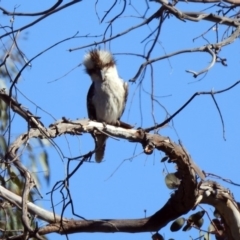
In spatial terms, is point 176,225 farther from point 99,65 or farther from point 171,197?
point 99,65

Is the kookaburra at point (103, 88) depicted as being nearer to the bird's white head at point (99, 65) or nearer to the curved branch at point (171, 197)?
the bird's white head at point (99, 65)

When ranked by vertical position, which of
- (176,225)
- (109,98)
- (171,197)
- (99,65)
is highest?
(99,65)

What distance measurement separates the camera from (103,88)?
5270 mm

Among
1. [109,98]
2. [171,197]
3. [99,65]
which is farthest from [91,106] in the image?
[171,197]

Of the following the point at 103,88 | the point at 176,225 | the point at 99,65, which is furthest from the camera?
the point at 103,88

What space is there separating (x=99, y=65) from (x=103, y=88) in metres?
0.18

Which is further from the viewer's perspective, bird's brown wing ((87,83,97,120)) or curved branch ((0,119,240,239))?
bird's brown wing ((87,83,97,120))

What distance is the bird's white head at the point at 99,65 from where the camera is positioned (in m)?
5.15

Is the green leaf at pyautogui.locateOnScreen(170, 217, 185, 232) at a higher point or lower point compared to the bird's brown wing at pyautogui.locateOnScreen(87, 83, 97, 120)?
lower

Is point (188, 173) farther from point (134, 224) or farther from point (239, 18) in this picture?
point (239, 18)

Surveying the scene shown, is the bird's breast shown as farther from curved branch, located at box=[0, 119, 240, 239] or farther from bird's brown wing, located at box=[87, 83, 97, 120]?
curved branch, located at box=[0, 119, 240, 239]

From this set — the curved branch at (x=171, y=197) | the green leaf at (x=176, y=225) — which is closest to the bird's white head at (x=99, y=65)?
the curved branch at (x=171, y=197)

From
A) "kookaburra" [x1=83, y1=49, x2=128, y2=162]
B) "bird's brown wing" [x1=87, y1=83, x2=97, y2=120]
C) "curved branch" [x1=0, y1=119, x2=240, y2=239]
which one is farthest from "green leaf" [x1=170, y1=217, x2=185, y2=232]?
"bird's brown wing" [x1=87, y1=83, x2=97, y2=120]

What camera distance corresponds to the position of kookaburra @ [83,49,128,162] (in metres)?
5.16
